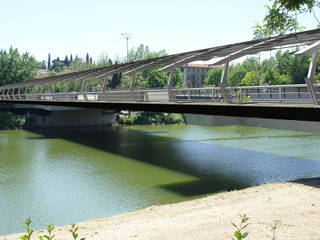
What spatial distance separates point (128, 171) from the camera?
2425 centimetres

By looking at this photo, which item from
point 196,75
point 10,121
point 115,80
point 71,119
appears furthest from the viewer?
point 196,75

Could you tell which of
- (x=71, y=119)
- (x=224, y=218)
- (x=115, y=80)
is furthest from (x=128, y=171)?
(x=115, y=80)

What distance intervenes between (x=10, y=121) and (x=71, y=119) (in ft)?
34.7

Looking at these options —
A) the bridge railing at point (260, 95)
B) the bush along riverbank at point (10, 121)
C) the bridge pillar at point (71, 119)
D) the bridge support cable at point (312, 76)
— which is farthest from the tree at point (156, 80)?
the bridge support cable at point (312, 76)

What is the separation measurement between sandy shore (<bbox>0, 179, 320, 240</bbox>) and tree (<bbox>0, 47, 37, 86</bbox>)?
231 ft

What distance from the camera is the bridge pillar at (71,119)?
5544 cm

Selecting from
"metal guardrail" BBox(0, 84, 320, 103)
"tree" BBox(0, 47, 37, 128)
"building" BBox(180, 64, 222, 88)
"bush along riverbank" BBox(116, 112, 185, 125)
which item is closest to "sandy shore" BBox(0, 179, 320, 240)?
Answer: "metal guardrail" BBox(0, 84, 320, 103)

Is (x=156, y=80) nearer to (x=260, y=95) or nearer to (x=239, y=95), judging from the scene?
(x=239, y=95)

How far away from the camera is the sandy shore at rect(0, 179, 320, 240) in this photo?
9.81 meters

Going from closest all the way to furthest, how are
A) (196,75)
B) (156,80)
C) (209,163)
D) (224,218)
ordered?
(224,218) < (209,163) < (156,80) < (196,75)

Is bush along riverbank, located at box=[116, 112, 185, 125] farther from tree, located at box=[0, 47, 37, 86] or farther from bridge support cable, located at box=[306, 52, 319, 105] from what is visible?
bridge support cable, located at box=[306, 52, 319, 105]

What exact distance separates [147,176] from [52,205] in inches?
280

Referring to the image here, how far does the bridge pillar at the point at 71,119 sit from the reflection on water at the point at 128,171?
15.6 m

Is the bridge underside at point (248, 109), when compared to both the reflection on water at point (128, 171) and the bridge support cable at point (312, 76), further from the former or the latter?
the reflection on water at point (128, 171)
